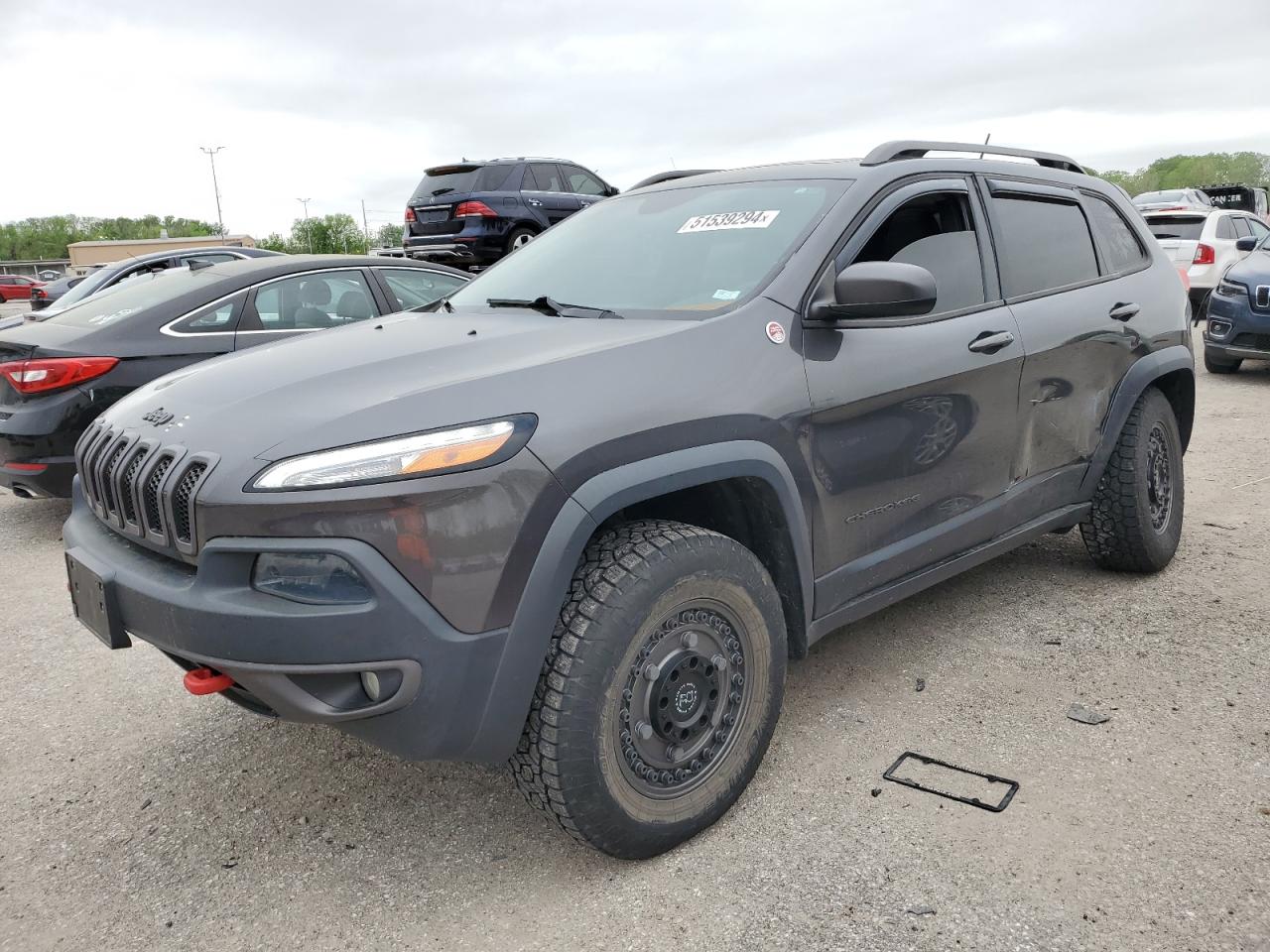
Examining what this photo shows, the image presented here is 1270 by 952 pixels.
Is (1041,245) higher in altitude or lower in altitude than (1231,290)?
higher

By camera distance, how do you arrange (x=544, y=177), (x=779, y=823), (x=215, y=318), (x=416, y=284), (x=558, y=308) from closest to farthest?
(x=779, y=823) → (x=558, y=308) → (x=215, y=318) → (x=416, y=284) → (x=544, y=177)

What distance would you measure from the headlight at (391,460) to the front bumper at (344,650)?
0.13 meters

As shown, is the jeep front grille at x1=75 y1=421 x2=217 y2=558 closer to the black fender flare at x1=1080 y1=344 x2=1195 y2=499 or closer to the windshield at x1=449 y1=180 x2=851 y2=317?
the windshield at x1=449 y1=180 x2=851 y2=317

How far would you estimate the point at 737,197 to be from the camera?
330cm

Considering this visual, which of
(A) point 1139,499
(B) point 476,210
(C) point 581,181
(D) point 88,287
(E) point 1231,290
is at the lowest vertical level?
(A) point 1139,499

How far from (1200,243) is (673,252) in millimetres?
12063

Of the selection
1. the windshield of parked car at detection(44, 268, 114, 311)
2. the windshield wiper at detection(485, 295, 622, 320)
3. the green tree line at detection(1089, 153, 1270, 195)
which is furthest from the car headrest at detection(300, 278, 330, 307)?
the green tree line at detection(1089, 153, 1270, 195)

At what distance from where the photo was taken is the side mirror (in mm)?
2668

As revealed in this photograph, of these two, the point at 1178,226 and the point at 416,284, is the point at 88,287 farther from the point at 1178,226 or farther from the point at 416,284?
the point at 1178,226

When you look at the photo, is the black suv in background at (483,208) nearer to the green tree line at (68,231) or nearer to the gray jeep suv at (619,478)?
the gray jeep suv at (619,478)

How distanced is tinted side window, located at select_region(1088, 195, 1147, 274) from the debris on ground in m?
1.89

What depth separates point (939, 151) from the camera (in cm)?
357

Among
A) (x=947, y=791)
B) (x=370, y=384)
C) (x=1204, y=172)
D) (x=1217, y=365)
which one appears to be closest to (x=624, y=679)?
(x=370, y=384)

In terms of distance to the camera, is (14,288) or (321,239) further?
(321,239)
